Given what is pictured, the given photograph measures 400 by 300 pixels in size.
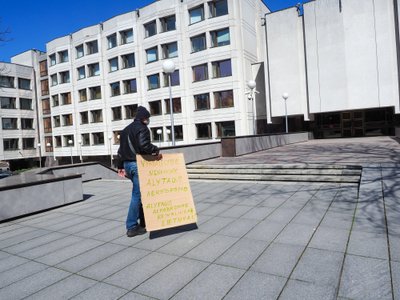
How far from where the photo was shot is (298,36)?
2772 cm

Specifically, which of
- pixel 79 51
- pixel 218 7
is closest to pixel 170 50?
pixel 218 7

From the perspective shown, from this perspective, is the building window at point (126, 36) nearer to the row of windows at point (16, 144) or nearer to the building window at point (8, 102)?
the building window at point (8, 102)

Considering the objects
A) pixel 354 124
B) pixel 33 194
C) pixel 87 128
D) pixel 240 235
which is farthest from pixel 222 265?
pixel 87 128

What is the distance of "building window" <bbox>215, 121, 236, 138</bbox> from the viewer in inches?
1156

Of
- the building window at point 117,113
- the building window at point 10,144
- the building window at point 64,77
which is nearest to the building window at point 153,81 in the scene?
the building window at point 117,113

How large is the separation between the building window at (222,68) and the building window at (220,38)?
1.70 m

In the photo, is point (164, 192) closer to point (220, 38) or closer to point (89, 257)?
point (89, 257)

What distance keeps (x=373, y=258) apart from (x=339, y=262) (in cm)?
39

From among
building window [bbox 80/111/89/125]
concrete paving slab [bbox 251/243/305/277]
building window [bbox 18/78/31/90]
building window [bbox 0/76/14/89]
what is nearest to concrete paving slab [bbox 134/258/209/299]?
concrete paving slab [bbox 251/243/305/277]

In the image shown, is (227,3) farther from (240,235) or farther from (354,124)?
(240,235)

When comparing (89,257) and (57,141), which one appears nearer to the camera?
(89,257)

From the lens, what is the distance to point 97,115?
39094 mm

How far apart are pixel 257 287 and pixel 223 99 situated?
27467 mm

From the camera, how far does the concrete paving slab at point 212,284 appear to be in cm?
288
